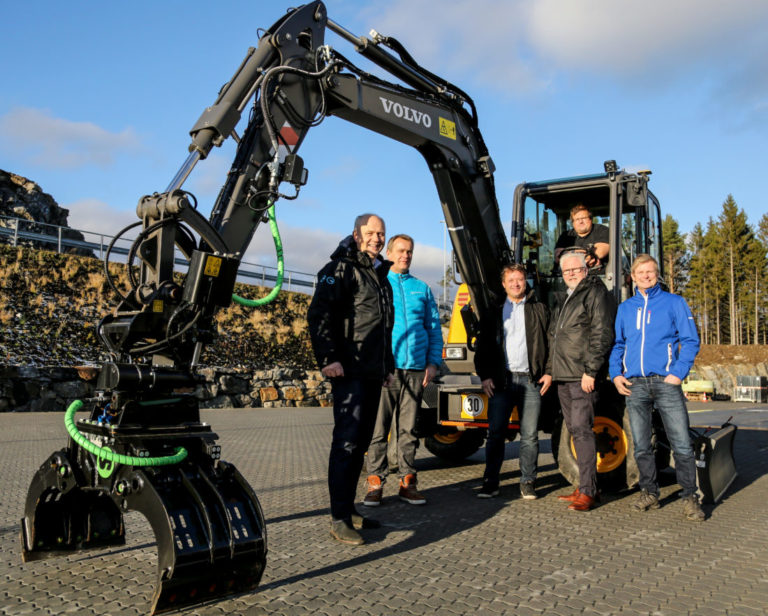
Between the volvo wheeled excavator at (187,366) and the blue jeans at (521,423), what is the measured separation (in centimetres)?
275

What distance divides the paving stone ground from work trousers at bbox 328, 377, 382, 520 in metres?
0.28

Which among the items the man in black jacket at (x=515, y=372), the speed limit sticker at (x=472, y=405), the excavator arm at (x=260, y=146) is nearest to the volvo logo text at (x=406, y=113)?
the excavator arm at (x=260, y=146)

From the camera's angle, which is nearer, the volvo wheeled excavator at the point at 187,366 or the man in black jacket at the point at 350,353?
the volvo wheeled excavator at the point at 187,366

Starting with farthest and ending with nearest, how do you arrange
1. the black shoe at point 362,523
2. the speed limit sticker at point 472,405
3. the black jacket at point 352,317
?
1. the speed limit sticker at point 472,405
2. the black shoe at point 362,523
3. the black jacket at point 352,317

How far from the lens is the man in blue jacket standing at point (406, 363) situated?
546 cm

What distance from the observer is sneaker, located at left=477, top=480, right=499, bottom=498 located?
18.3 feet

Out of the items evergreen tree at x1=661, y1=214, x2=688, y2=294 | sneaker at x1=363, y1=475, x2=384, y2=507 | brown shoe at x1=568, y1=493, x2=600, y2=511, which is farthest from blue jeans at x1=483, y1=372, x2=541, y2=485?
evergreen tree at x1=661, y1=214, x2=688, y2=294

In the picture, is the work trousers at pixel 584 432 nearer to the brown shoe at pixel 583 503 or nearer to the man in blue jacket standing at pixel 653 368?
the brown shoe at pixel 583 503

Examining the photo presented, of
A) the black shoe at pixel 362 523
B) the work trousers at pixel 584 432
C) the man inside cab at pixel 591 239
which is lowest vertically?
the black shoe at pixel 362 523

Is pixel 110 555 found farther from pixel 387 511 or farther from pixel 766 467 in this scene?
pixel 766 467

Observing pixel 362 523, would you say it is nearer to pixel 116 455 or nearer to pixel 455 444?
pixel 116 455

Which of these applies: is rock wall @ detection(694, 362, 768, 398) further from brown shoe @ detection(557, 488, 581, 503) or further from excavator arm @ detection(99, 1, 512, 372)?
excavator arm @ detection(99, 1, 512, 372)

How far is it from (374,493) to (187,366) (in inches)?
92.0

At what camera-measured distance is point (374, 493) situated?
17.0ft
